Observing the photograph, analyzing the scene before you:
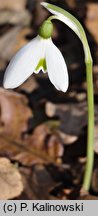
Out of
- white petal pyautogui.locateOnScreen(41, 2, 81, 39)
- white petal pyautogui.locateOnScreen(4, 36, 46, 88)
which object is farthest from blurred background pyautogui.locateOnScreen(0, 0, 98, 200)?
white petal pyautogui.locateOnScreen(41, 2, 81, 39)

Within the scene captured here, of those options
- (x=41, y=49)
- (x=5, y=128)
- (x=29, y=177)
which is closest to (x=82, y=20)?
(x=5, y=128)

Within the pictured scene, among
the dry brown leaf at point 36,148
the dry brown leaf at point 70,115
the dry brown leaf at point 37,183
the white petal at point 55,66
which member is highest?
the white petal at point 55,66

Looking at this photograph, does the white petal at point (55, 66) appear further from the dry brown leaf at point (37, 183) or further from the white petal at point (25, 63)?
the dry brown leaf at point (37, 183)

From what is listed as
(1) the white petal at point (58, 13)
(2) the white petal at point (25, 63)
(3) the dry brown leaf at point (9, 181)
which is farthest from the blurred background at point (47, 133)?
(1) the white petal at point (58, 13)

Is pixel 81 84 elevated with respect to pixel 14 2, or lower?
lower

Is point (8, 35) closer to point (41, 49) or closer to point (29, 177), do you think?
point (29, 177)

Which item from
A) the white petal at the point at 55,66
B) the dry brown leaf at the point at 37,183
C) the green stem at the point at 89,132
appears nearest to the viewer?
the white petal at the point at 55,66

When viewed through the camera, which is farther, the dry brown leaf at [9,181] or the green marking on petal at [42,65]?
the dry brown leaf at [9,181]
